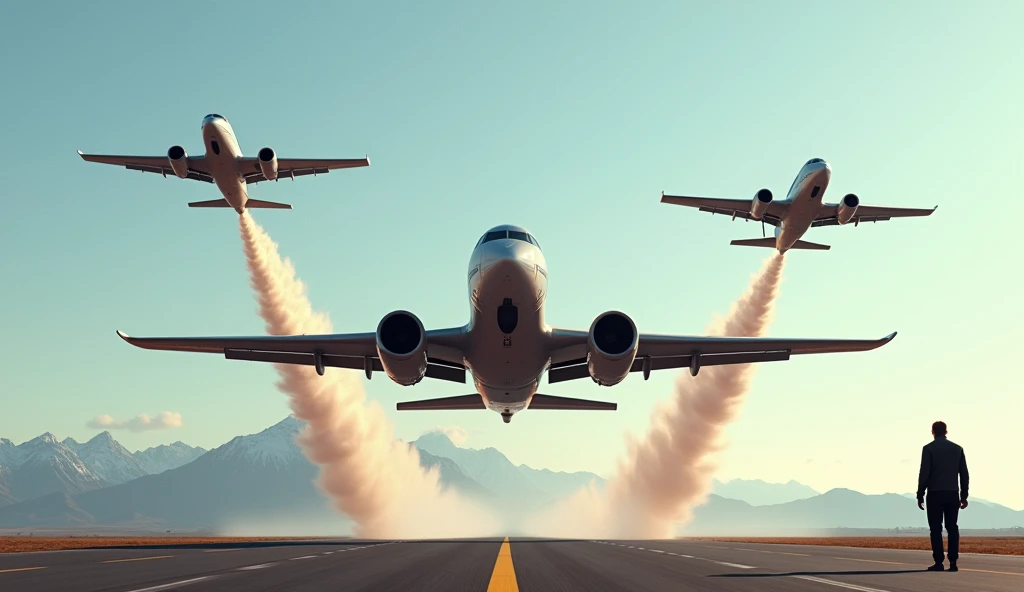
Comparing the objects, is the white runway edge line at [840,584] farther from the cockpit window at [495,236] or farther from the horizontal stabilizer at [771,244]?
the horizontal stabilizer at [771,244]

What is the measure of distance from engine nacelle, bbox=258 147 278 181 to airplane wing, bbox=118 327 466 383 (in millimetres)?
18458

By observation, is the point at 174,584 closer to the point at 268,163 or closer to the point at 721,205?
the point at 268,163

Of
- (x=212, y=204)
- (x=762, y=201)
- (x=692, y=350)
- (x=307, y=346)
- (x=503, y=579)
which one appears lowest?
(x=503, y=579)

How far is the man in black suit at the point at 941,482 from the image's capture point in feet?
40.2

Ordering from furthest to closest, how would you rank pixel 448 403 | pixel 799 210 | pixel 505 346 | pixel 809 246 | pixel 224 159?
pixel 809 246 < pixel 799 210 < pixel 224 159 < pixel 448 403 < pixel 505 346

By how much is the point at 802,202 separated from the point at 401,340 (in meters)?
30.9

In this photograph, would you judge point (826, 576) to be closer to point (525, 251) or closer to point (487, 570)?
point (487, 570)

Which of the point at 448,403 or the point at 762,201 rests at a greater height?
the point at 762,201

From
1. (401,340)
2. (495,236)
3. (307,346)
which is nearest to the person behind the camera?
(401,340)

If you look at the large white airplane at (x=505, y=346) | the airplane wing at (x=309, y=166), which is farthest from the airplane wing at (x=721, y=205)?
A: the large white airplane at (x=505, y=346)

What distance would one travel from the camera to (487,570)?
11.0 m

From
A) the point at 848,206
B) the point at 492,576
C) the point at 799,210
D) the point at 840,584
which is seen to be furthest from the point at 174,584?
the point at 848,206

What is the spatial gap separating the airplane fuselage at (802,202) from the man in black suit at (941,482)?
31664 millimetres

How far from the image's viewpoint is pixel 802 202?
43406 mm
